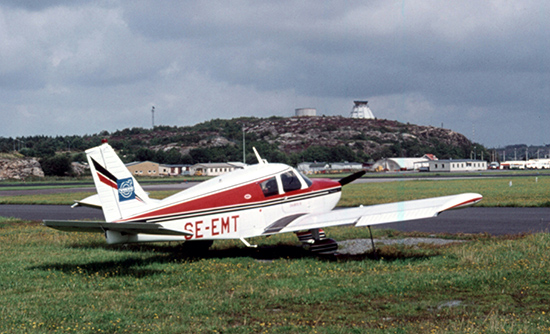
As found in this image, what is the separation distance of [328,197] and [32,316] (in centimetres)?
883

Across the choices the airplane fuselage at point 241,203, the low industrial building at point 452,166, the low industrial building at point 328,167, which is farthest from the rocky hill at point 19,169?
the airplane fuselage at point 241,203

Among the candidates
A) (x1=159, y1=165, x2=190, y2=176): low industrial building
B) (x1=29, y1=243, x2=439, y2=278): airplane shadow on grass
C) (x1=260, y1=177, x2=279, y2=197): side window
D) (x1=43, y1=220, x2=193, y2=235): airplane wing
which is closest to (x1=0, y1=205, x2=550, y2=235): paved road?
(x1=29, y1=243, x2=439, y2=278): airplane shadow on grass

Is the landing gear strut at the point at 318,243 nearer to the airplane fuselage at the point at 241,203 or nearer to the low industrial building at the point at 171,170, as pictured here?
the airplane fuselage at the point at 241,203

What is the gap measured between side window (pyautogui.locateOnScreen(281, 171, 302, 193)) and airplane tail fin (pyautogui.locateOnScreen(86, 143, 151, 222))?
383cm

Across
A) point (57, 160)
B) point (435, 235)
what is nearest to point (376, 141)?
point (57, 160)

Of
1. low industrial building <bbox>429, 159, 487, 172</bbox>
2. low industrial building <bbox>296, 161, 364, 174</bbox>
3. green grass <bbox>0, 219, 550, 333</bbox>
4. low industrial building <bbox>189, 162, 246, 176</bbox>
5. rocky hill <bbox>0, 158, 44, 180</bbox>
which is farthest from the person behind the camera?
low industrial building <bbox>429, 159, 487, 172</bbox>

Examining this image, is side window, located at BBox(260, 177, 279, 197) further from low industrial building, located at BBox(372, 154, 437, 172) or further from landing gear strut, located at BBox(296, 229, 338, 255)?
low industrial building, located at BBox(372, 154, 437, 172)

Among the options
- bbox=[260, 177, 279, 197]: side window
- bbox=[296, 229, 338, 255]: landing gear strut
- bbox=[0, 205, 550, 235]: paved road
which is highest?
bbox=[260, 177, 279, 197]: side window

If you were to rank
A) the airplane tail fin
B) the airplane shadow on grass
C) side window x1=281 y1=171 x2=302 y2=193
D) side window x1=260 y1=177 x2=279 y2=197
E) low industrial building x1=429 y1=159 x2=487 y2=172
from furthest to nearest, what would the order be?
low industrial building x1=429 y1=159 x2=487 y2=172, side window x1=281 y1=171 x2=302 y2=193, side window x1=260 y1=177 x2=279 y2=197, the airplane tail fin, the airplane shadow on grass

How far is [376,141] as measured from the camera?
200 meters

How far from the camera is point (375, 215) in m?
12.5

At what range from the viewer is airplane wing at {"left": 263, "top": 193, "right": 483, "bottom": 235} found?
12.0 m

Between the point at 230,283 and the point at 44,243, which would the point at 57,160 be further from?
the point at 230,283

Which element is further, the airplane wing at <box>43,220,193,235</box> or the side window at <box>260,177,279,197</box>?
the side window at <box>260,177,279,197</box>
